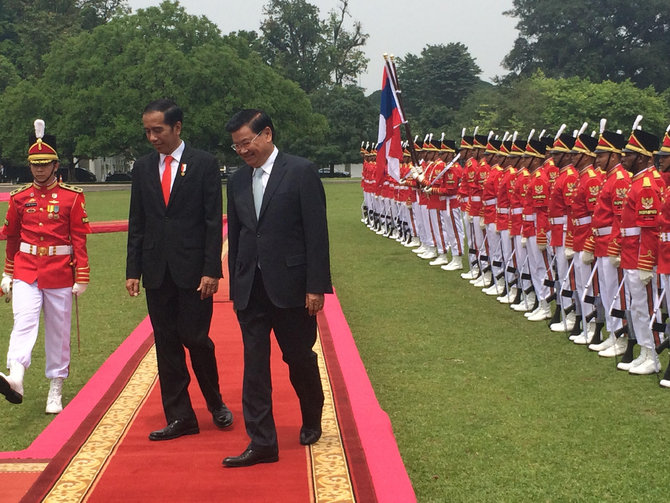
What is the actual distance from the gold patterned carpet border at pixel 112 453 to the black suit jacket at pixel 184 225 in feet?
3.05

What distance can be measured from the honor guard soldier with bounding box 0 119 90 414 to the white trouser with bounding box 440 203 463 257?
965 centimetres

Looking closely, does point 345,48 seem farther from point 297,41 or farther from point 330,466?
point 330,466

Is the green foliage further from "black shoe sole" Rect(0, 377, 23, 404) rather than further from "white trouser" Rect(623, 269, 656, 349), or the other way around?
"black shoe sole" Rect(0, 377, 23, 404)

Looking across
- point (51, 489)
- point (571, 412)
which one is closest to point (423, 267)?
point (571, 412)

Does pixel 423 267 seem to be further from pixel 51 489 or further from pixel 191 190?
pixel 51 489

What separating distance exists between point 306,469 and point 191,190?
5.55 feet

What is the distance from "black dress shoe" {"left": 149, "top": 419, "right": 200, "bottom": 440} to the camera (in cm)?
561

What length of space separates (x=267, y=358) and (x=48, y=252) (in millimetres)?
2191

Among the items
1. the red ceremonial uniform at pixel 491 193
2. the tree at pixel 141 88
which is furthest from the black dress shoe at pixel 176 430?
the tree at pixel 141 88

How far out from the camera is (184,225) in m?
5.58

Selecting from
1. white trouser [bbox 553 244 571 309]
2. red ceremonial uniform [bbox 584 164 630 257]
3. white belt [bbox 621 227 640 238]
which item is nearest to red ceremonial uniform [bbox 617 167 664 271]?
white belt [bbox 621 227 640 238]

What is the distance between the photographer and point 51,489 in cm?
474

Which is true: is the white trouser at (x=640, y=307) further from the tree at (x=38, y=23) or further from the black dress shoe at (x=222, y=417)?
the tree at (x=38, y=23)

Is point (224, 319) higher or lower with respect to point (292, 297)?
lower
